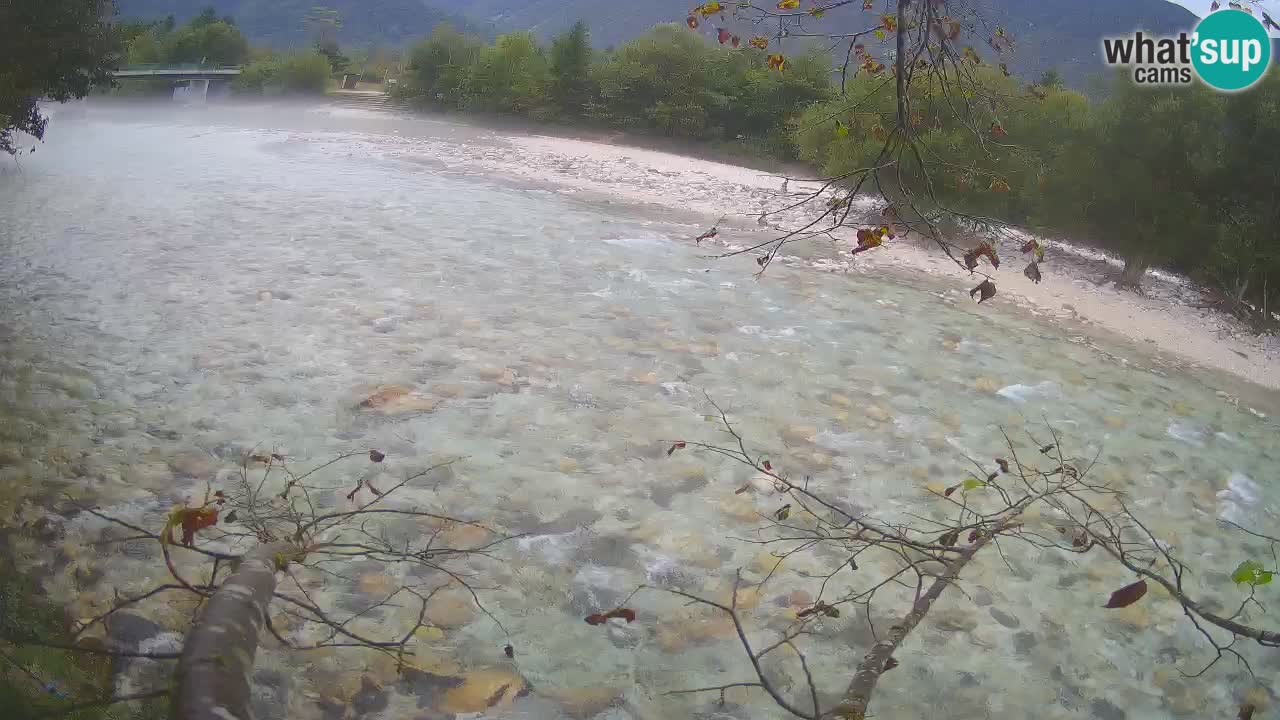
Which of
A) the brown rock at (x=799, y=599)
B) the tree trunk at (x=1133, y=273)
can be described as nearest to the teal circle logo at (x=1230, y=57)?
the tree trunk at (x=1133, y=273)

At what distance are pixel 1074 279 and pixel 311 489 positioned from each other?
6.70 meters

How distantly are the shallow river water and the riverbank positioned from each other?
19.4 inches

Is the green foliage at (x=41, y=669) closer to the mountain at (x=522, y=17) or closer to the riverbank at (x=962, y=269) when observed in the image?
the riverbank at (x=962, y=269)

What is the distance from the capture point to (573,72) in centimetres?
1489

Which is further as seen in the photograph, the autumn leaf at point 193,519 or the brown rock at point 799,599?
the brown rock at point 799,599

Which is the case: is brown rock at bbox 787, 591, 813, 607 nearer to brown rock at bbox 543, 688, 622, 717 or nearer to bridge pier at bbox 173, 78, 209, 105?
brown rock at bbox 543, 688, 622, 717

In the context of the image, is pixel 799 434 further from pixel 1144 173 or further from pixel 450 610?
pixel 1144 173

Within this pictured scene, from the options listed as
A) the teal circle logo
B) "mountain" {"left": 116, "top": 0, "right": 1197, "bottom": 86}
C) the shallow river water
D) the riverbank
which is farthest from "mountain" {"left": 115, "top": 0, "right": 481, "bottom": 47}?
the teal circle logo

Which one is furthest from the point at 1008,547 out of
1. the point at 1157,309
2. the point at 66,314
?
the point at 66,314

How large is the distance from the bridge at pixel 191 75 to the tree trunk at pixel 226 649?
13.5 metres

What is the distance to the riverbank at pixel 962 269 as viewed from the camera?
5859 millimetres

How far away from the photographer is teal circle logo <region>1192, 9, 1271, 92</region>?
580cm

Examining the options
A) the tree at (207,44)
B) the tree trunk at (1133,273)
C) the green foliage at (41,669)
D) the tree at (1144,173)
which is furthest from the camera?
the tree at (207,44)

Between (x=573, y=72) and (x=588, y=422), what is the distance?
12.3 metres
